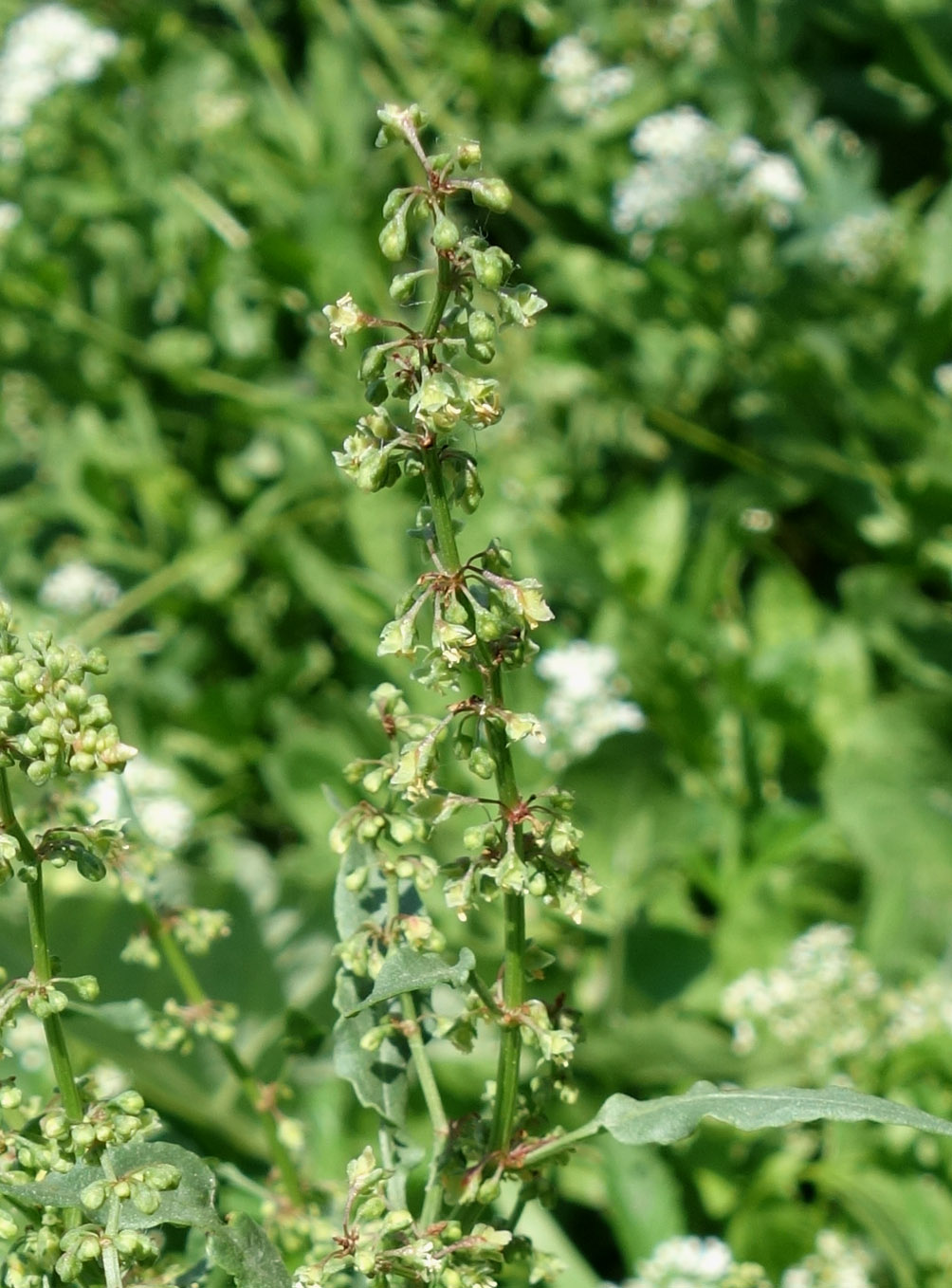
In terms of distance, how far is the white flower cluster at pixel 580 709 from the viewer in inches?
74.5

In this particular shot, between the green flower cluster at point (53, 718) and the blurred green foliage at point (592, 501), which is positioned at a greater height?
the blurred green foliage at point (592, 501)

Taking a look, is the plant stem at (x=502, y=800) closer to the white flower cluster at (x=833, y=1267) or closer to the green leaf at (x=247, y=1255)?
the green leaf at (x=247, y=1255)

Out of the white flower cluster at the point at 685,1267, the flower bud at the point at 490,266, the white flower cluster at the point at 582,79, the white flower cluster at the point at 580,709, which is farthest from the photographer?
the white flower cluster at the point at 582,79

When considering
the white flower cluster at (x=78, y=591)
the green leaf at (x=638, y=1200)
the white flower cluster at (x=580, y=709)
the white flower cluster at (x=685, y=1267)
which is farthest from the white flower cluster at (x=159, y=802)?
the white flower cluster at (x=685, y=1267)

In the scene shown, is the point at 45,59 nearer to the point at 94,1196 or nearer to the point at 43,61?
the point at 43,61

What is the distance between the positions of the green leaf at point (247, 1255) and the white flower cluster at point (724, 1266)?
51 cm

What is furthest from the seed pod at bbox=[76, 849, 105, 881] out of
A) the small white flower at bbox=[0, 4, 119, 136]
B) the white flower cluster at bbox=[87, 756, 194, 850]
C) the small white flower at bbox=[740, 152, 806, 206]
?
the small white flower at bbox=[0, 4, 119, 136]

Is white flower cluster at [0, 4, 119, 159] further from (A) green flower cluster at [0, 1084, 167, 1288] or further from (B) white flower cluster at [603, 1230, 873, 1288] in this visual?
(A) green flower cluster at [0, 1084, 167, 1288]

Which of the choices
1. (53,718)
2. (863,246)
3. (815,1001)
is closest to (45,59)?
(863,246)

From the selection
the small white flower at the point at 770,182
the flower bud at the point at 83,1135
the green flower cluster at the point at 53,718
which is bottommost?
the flower bud at the point at 83,1135

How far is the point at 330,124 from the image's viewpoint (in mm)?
2607

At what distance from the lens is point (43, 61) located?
269 cm

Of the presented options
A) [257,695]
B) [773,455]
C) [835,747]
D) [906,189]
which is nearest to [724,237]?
[773,455]

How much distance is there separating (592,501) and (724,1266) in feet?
4.22
